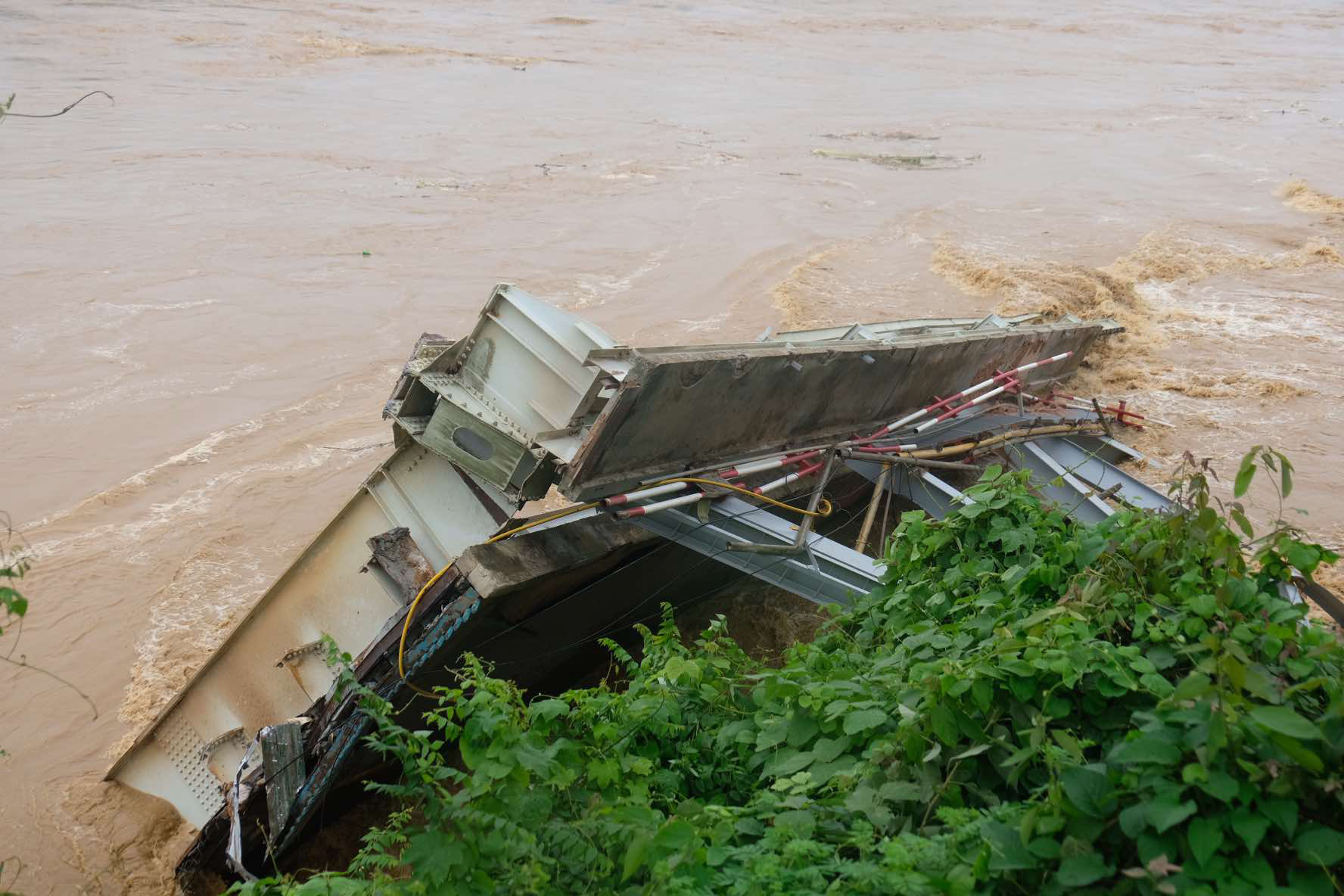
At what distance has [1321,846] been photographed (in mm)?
2492


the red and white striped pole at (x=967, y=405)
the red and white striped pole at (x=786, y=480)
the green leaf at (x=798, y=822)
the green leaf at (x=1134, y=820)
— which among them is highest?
the green leaf at (x=1134, y=820)

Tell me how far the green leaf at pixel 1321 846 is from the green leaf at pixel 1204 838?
5.0 inches

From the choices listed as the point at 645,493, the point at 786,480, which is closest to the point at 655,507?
the point at 645,493

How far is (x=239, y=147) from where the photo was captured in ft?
63.9

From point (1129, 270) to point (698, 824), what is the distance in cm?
1627

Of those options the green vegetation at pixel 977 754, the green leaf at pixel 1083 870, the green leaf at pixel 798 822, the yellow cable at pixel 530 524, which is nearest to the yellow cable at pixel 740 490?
the yellow cable at pixel 530 524

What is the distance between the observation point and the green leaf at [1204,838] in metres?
2.48

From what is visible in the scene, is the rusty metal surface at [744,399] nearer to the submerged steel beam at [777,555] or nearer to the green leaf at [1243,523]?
the submerged steel beam at [777,555]

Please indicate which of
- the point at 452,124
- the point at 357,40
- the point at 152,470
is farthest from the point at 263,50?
the point at 152,470

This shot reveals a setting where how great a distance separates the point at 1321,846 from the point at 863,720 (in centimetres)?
147

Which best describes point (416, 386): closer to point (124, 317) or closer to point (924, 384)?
point (924, 384)

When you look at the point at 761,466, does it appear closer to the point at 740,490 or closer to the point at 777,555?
the point at 740,490

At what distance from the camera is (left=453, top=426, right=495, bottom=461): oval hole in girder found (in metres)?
5.92

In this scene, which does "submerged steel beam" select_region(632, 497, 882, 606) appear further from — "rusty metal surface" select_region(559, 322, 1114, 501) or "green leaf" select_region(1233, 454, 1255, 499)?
"green leaf" select_region(1233, 454, 1255, 499)
